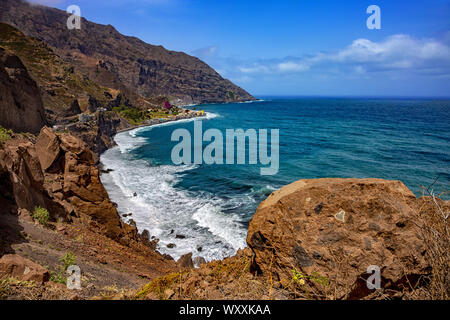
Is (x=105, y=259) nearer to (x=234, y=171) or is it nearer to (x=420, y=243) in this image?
(x=420, y=243)

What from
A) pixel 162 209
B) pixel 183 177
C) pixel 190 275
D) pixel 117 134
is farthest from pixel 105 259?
pixel 117 134

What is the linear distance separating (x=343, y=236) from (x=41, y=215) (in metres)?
9.80

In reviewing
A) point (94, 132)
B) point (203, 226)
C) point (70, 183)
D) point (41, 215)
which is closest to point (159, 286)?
point (41, 215)

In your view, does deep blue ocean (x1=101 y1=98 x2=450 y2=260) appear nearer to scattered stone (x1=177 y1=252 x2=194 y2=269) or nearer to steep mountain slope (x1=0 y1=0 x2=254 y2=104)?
scattered stone (x1=177 y1=252 x2=194 y2=269)

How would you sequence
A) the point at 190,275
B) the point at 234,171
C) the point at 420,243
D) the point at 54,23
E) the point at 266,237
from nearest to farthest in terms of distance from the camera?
1. the point at 420,243
2. the point at 266,237
3. the point at 190,275
4. the point at 234,171
5. the point at 54,23

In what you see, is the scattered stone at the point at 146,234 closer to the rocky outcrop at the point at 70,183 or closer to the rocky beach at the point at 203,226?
the rocky beach at the point at 203,226

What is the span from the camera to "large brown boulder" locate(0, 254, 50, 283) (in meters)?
5.02

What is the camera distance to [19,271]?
16.9 ft

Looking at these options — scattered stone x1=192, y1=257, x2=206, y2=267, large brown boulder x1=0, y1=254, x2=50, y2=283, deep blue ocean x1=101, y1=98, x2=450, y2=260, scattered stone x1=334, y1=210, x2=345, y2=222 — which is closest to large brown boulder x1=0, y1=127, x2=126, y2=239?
scattered stone x1=192, y1=257, x2=206, y2=267

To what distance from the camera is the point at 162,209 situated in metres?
22.8

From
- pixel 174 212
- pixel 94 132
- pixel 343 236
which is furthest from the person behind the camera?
pixel 94 132

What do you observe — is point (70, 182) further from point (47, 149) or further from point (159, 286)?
point (159, 286)

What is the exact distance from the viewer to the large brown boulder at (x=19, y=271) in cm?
502
